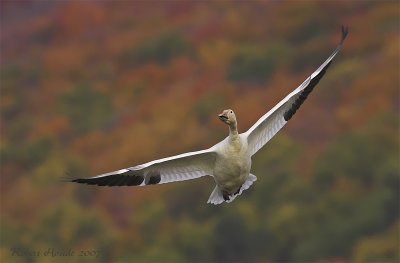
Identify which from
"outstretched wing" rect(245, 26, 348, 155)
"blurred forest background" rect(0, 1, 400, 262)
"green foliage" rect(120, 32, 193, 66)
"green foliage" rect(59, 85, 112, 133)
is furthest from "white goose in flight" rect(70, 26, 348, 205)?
"green foliage" rect(120, 32, 193, 66)

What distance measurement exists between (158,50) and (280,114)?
276 feet

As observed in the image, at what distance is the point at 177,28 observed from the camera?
107500mm

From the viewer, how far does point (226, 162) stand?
18.3 meters

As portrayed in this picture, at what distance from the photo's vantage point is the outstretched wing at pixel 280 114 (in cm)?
1900

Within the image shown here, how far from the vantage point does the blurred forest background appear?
63.2m

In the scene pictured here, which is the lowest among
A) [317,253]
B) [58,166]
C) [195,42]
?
[317,253]

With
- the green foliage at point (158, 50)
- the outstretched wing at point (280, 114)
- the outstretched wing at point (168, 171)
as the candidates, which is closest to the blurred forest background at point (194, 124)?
the green foliage at point (158, 50)

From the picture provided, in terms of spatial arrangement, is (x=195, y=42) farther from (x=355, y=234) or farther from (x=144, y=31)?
(x=355, y=234)

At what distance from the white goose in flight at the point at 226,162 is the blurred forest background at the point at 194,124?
32305mm

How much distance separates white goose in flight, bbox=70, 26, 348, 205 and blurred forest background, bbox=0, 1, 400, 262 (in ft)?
106

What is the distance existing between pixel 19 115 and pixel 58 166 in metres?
23.1

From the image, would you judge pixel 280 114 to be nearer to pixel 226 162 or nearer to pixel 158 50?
pixel 226 162

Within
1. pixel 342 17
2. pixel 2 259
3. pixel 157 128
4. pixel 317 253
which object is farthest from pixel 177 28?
pixel 2 259

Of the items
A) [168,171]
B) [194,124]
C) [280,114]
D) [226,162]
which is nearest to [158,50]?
[194,124]
